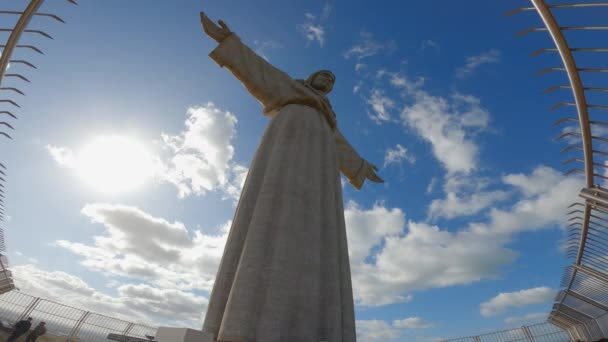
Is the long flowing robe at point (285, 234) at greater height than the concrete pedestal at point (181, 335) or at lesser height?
greater

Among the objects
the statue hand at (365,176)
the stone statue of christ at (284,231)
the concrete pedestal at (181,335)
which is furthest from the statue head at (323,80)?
the concrete pedestal at (181,335)

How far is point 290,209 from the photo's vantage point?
749 cm

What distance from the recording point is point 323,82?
439 inches

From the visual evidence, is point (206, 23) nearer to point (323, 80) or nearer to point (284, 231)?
point (323, 80)

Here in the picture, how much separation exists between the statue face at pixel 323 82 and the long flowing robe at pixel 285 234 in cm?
100

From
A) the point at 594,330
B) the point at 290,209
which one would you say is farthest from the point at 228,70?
the point at 594,330

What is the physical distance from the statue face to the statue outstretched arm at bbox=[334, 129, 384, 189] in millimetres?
1645

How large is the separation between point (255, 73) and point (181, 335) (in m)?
7.05

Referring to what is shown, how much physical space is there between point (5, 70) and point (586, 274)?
11.8 metres

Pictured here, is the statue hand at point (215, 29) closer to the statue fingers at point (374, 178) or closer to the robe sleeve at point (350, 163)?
the robe sleeve at point (350, 163)

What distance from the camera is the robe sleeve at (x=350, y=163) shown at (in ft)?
40.0

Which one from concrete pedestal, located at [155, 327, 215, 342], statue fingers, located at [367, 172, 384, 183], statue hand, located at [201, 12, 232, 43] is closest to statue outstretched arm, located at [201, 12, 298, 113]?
statue hand, located at [201, 12, 232, 43]

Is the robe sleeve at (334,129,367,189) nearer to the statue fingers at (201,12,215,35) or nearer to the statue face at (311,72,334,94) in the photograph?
the statue face at (311,72,334,94)

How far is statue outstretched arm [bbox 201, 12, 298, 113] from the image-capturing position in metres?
8.93
